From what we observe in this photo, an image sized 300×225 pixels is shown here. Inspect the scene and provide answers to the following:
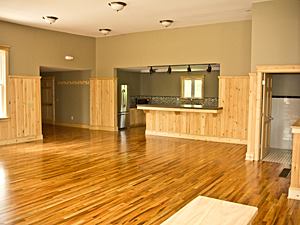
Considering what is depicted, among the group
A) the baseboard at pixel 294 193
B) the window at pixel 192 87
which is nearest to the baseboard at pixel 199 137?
the window at pixel 192 87

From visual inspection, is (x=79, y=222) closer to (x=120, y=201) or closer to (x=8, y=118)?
(x=120, y=201)

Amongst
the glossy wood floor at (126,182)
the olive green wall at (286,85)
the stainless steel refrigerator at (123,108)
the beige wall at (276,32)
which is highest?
the beige wall at (276,32)

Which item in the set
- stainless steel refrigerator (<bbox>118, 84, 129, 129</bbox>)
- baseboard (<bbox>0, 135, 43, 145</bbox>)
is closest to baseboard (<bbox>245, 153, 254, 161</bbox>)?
stainless steel refrigerator (<bbox>118, 84, 129, 129</bbox>)

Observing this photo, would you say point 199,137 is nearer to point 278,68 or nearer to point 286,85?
point 286,85

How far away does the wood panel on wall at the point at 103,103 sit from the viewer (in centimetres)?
988

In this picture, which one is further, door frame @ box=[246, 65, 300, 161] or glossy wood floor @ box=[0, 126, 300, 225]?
door frame @ box=[246, 65, 300, 161]

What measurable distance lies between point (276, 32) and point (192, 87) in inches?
224

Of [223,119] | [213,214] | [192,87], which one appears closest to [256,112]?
[223,119]

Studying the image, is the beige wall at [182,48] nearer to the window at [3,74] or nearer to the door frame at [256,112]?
the door frame at [256,112]

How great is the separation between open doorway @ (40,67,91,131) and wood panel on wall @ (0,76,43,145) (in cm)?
221

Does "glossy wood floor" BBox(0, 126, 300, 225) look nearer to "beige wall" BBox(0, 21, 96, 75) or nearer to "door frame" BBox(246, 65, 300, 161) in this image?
"door frame" BBox(246, 65, 300, 161)

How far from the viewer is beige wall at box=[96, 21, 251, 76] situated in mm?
7562

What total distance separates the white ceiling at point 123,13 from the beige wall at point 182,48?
290 millimetres

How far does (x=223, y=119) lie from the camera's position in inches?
309
